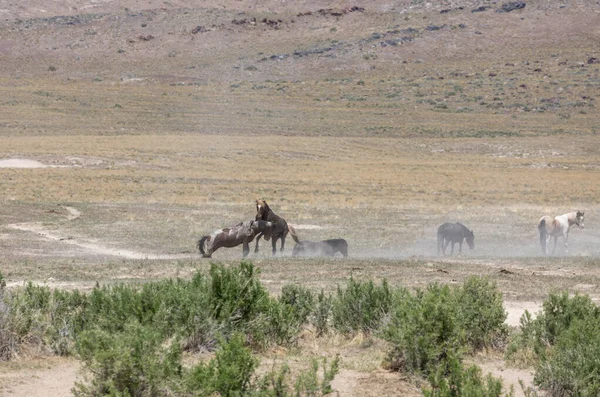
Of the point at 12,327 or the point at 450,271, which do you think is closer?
the point at 12,327

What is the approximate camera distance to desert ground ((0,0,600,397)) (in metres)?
18.1

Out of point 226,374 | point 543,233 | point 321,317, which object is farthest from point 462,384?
point 543,233

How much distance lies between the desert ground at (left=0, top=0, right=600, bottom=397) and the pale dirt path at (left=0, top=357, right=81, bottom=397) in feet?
0.11

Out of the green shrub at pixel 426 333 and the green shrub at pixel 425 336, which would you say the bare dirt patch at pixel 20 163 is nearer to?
the green shrub at pixel 426 333

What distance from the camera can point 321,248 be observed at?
22.0 m

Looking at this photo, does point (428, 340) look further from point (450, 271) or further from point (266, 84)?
point (266, 84)

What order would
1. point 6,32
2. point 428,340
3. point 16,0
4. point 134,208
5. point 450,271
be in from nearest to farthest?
point 428,340
point 450,271
point 134,208
point 6,32
point 16,0

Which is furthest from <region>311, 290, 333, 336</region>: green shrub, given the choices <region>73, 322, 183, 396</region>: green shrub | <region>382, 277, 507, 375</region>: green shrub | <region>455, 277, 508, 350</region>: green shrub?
<region>73, 322, 183, 396</region>: green shrub

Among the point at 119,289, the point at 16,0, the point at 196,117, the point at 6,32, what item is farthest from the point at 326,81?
the point at 119,289

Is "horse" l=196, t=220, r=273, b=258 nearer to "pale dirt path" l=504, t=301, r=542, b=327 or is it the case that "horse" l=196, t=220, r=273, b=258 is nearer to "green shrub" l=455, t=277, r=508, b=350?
"pale dirt path" l=504, t=301, r=542, b=327

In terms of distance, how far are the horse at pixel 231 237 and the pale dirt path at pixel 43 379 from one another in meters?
11.3

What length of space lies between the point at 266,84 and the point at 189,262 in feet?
252

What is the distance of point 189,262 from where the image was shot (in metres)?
18.6

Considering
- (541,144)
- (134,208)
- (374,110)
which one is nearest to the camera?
(134,208)
